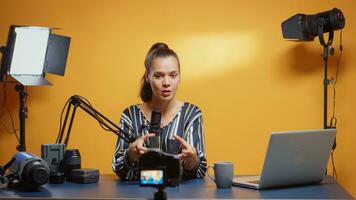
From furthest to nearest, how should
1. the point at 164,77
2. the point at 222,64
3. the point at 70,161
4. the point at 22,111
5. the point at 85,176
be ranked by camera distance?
the point at 222,64, the point at 22,111, the point at 164,77, the point at 70,161, the point at 85,176

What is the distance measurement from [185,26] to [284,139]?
70.8 inches

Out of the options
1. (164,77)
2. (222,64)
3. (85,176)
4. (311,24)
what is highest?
(311,24)

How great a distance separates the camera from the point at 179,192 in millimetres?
1996

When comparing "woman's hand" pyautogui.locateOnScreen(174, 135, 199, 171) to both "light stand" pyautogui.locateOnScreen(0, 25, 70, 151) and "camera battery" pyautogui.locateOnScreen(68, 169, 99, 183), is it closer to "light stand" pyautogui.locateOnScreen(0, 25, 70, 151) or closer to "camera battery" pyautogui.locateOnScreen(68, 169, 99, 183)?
"camera battery" pyautogui.locateOnScreen(68, 169, 99, 183)

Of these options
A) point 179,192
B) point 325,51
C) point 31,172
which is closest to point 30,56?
point 31,172

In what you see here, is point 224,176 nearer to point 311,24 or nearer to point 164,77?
point 164,77

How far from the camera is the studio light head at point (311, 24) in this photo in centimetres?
332

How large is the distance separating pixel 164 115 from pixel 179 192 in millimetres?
665

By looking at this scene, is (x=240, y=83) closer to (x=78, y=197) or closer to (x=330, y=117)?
(x=330, y=117)

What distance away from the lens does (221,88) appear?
12.0ft

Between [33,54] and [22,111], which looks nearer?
[33,54]

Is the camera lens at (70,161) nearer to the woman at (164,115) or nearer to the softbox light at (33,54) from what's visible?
the woman at (164,115)

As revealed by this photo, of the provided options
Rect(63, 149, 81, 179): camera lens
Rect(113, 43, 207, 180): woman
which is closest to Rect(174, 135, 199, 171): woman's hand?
Rect(113, 43, 207, 180): woman

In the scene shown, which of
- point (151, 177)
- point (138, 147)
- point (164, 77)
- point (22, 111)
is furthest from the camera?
point (22, 111)
